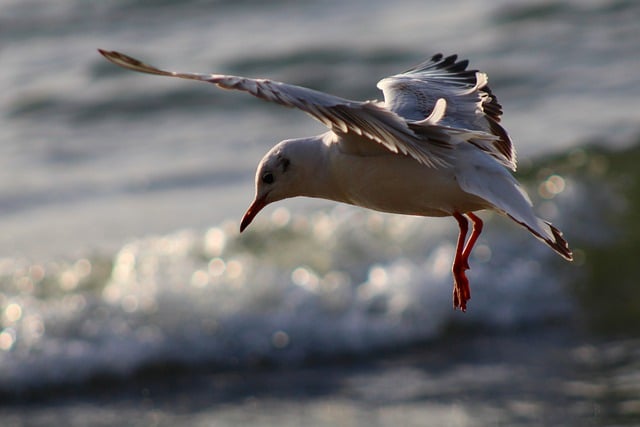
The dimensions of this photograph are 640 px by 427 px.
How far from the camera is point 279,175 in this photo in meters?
4.84

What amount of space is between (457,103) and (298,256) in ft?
16.8

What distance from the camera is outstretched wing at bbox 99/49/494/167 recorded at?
3990mm

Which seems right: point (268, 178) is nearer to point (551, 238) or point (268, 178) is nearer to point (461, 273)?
point (461, 273)

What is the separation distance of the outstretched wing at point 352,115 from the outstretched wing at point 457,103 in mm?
567

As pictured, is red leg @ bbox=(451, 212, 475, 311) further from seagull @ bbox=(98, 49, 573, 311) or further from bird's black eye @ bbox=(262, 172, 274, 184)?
bird's black eye @ bbox=(262, 172, 274, 184)

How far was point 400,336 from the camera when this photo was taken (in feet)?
29.6

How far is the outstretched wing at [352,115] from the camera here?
399 centimetres

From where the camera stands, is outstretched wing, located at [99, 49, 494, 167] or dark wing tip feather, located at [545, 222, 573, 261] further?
dark wing tip feather, located at [545, 222, 573, 261]

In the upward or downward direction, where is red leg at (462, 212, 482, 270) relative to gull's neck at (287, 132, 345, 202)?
downward

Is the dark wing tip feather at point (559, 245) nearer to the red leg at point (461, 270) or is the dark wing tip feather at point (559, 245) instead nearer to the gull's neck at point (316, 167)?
the red leg at point (461, 270)

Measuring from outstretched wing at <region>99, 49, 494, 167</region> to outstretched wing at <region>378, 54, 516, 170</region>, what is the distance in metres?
0.57

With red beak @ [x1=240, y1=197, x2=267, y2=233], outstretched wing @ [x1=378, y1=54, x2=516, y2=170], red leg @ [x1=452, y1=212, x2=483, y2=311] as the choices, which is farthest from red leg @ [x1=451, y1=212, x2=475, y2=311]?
red beak @ [x1=240, y1=197, x2=267, y2=233]

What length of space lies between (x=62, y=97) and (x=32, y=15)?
2.65m

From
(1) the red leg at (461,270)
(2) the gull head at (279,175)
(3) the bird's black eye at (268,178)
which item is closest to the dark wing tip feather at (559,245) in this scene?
(1) the red leg at (461,270)
